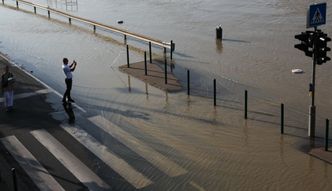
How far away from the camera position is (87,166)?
12672 millimetres

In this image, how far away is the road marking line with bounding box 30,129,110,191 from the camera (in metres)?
11.8

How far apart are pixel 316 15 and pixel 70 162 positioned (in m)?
7.07

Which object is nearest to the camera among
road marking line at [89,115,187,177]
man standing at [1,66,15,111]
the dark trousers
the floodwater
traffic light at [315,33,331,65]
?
road marking line at [89,115,187,177]

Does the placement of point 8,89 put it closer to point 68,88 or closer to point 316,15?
point 68,88

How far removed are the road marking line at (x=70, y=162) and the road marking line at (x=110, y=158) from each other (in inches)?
23.6

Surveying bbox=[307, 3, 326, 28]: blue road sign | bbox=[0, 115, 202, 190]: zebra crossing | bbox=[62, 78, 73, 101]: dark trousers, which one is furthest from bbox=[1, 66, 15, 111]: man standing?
bbox=[307, 3, 326, 28]: blue road sign

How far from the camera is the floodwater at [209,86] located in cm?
1280

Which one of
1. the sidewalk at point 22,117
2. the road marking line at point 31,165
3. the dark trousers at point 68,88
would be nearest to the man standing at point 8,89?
the sidewalk at point 22,117

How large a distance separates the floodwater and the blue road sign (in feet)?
10.3

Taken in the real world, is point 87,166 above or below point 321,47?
below

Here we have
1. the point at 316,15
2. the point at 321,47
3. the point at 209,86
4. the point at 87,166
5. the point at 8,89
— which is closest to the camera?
the point at 87,166

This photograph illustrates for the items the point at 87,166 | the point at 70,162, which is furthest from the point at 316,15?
the point at 70,162

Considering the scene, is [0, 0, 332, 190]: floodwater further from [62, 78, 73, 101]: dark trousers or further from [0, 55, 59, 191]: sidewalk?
[0, 55, 59, 191]: sidewalk

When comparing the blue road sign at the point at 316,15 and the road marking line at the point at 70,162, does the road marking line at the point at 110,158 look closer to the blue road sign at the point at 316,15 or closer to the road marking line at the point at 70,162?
the road marking line at the point at 70,162
